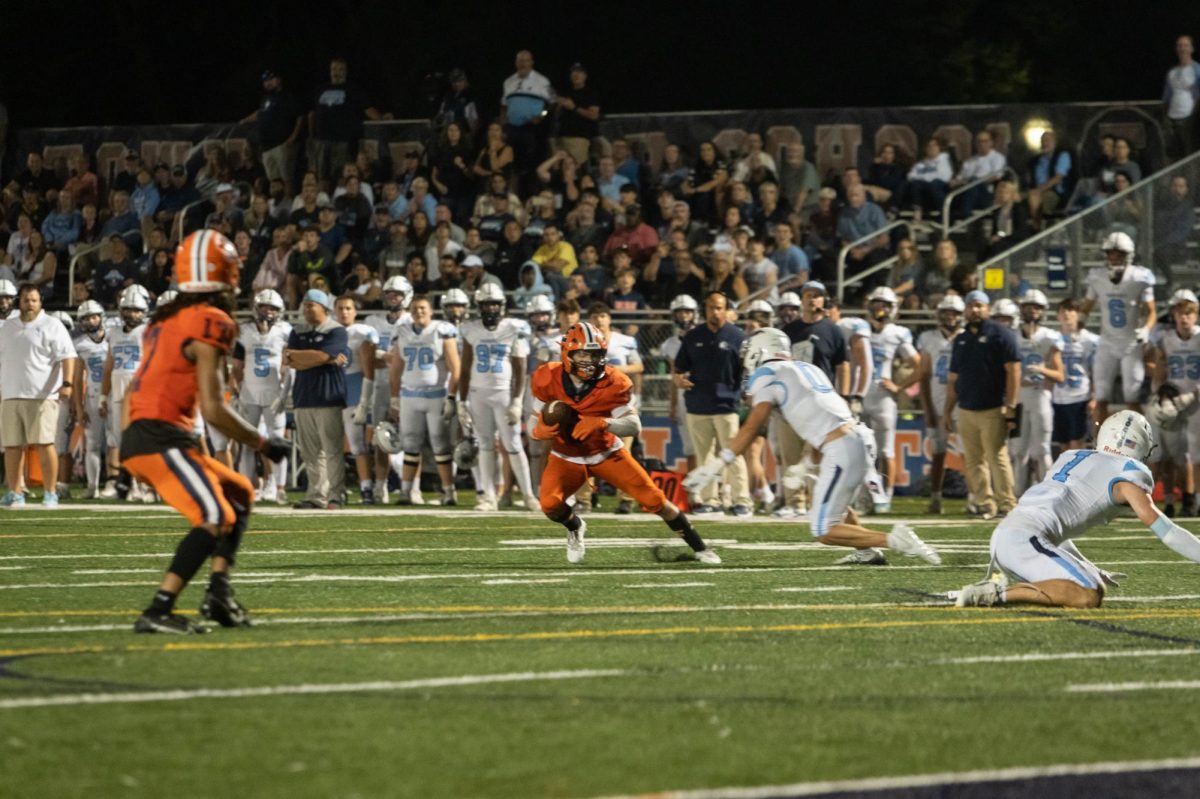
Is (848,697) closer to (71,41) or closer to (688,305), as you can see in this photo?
(688,305)

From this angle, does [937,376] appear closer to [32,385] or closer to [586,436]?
[586,436]

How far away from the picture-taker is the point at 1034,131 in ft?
72.9

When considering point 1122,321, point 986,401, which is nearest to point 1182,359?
point 1122,321

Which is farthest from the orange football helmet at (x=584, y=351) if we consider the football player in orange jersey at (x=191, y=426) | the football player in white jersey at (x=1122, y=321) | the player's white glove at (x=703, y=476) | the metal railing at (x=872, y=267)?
the metal railing at (x=872, y=267)

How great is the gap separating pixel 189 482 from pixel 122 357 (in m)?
10.9

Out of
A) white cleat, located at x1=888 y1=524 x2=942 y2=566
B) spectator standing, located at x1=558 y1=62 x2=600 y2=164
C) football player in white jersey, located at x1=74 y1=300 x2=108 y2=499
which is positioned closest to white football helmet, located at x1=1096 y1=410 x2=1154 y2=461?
white cleat, located at x1=888 y1=524 x2=942 y2=566

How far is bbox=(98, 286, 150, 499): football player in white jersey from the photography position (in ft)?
60.8

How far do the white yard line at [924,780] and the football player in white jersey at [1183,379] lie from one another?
1139 centimetres

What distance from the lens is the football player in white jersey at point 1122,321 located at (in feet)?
55.6

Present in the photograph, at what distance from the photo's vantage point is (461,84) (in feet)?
80.6

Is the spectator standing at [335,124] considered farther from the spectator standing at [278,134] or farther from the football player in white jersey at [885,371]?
the football player in white jersey at [885,371]

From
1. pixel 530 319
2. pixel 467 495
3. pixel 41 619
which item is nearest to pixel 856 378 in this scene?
pixel 530 319

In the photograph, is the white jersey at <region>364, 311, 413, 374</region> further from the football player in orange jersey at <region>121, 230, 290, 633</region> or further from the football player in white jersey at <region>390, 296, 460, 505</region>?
the football player in orange jersey at <region>121, 230, 290, 633</region>

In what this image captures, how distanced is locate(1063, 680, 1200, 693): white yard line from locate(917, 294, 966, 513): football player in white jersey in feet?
33.5
